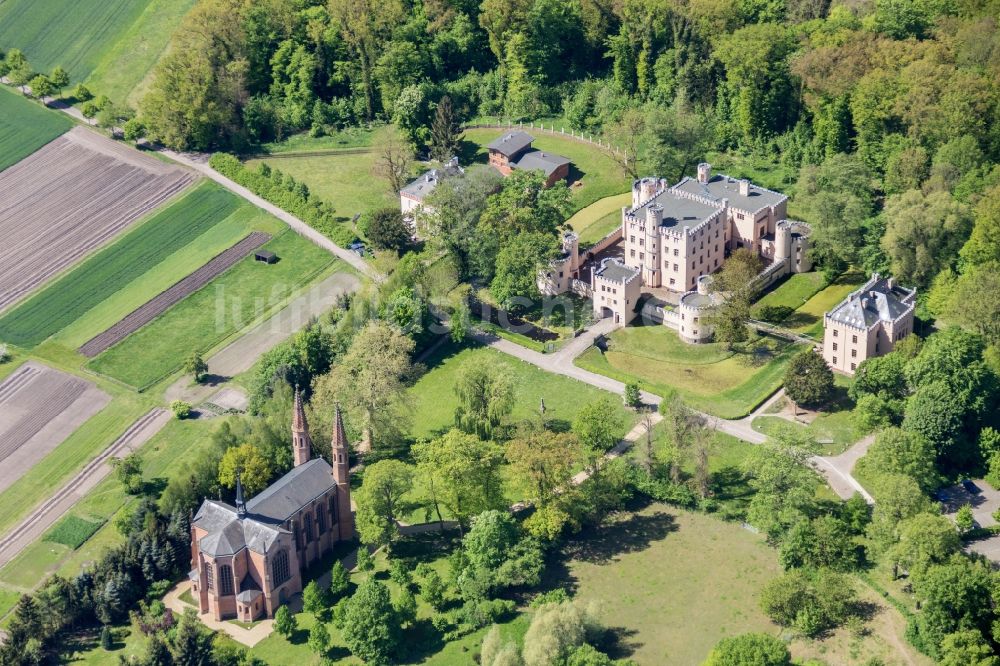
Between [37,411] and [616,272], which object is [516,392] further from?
[37,411]

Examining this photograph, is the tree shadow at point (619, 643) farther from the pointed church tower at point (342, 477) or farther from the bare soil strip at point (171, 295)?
the bare soil strip at point (171, 295)

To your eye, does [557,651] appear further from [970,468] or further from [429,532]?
[970,468]

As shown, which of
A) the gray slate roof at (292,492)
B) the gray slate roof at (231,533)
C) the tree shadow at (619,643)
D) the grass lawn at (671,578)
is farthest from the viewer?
the gray slate roof at (292,492)

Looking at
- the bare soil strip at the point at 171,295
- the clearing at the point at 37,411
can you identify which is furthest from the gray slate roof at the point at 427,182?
the clearing at the point at 37,411

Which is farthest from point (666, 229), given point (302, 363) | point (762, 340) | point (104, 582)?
point (104, 582)

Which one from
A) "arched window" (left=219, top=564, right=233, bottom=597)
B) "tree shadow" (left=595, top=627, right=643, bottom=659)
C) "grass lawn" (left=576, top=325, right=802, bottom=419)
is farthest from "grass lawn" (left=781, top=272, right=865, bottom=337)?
"arched window" (left=219, top=564, right=233, bottom=597)

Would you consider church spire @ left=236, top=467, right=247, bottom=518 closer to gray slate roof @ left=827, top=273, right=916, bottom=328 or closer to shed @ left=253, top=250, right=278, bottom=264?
shed @ left=253, top=250, right=278, bottom=264
